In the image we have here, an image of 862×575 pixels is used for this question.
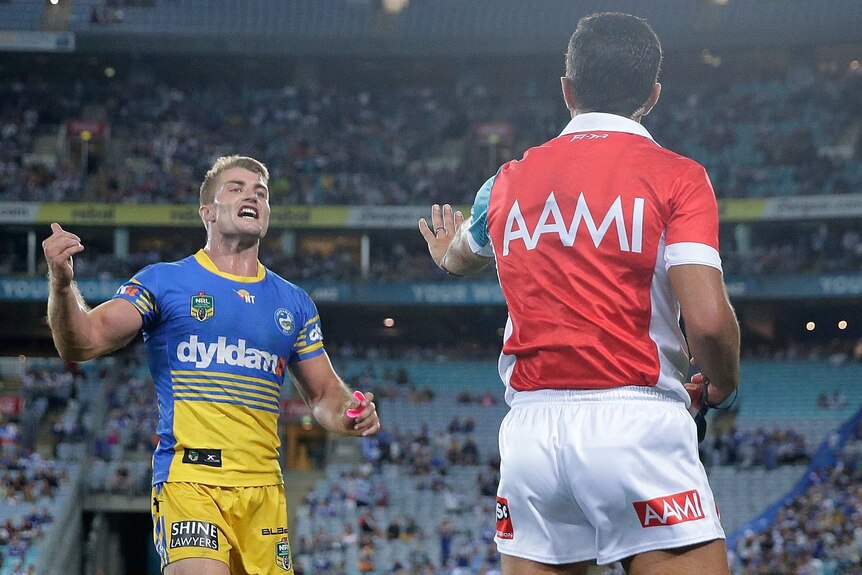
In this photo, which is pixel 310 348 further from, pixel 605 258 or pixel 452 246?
pixel 605 258

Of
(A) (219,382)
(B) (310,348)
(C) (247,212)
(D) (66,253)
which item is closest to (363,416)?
(A) (219,382)

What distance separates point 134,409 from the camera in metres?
29.8

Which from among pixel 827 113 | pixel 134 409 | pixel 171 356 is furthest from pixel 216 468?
pixel 827 113

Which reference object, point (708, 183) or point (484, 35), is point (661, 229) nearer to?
point (708, 183)

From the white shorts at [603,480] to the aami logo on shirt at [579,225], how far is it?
0.45m

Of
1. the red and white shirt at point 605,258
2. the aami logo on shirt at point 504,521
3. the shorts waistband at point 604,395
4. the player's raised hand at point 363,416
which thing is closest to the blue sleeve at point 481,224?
the red and white shirt at point 605,258

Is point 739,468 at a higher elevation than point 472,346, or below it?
below

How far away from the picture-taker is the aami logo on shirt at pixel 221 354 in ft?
18.5

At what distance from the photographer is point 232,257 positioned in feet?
19.8

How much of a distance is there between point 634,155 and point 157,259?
34443mm

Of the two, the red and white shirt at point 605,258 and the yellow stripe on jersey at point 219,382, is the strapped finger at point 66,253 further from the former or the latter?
the red and white shirt at point 605,258

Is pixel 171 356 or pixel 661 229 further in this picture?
pixel 171 356

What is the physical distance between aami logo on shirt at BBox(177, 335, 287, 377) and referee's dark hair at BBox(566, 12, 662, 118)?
2.58m

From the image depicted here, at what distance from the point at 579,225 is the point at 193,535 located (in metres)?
2.69
